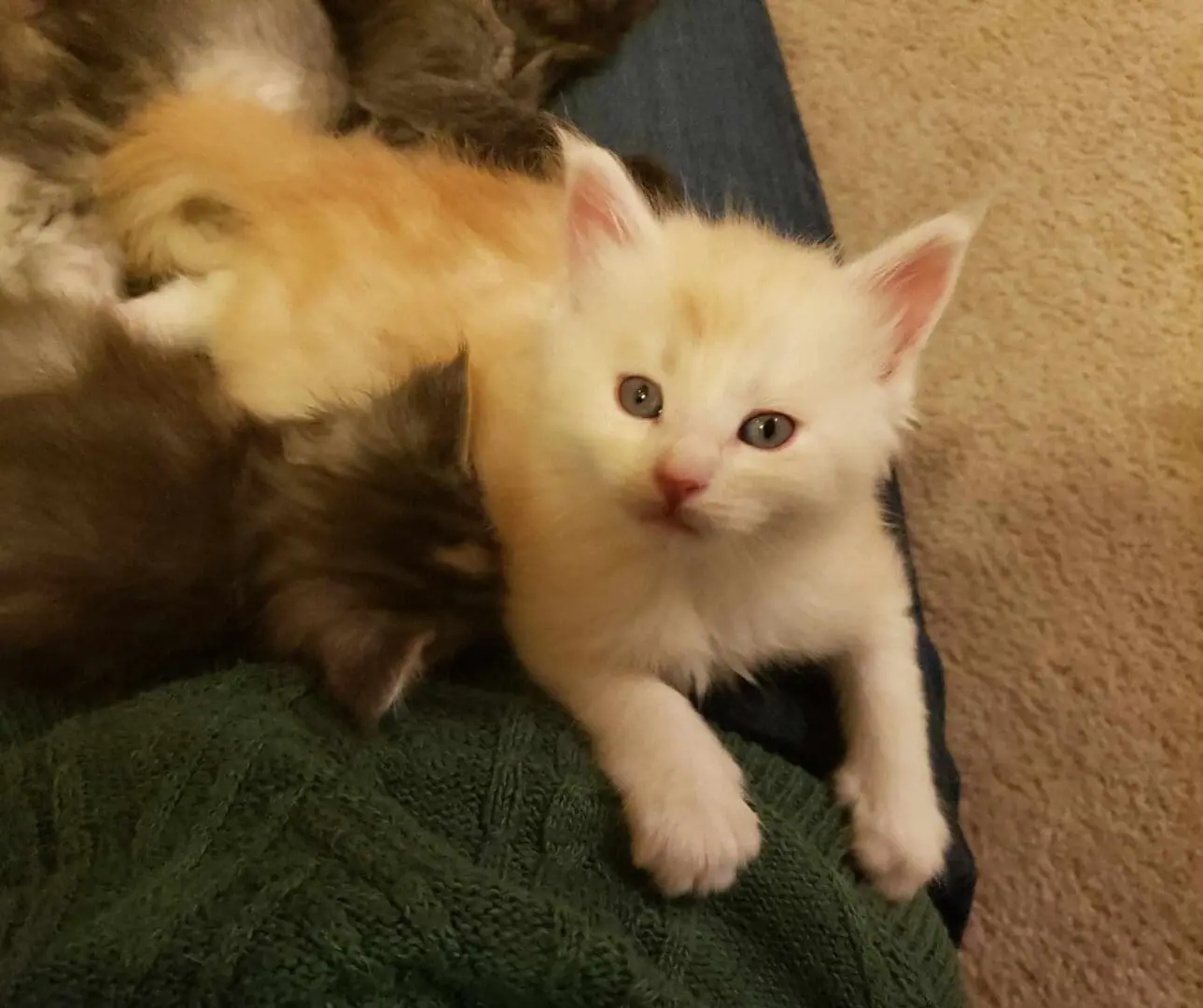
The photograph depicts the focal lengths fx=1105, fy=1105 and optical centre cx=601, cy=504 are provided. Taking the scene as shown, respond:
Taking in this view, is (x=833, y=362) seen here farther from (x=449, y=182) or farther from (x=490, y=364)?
(x=449, y=182)

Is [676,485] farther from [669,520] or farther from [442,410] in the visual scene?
[442,410]

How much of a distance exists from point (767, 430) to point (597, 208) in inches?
9.0

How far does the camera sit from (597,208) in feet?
2.80

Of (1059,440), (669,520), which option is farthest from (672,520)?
(1059,440)

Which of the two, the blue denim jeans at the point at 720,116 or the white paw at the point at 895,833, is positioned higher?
the blue denim jeans at the point at 720,116

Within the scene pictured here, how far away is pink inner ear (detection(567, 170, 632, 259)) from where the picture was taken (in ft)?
2.78

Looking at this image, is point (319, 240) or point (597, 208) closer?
point (597, 208)

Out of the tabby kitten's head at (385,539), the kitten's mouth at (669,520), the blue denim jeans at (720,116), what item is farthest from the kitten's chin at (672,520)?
the blue denim jeans at (720,116)

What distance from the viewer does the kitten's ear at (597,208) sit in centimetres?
84

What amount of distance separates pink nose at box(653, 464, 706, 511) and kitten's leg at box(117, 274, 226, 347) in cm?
58

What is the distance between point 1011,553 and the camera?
150 centimetres

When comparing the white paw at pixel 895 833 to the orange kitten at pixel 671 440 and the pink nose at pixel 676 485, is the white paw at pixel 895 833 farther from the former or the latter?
the pink nose at pixel 676 485

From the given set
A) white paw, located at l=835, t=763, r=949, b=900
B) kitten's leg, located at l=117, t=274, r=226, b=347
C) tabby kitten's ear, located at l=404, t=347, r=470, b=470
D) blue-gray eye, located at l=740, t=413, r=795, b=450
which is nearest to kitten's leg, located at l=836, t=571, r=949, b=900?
white paw, located at l=835, t=763, r=949, b=900

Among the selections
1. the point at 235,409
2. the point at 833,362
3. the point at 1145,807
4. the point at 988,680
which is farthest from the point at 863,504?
the point at 1145,807
